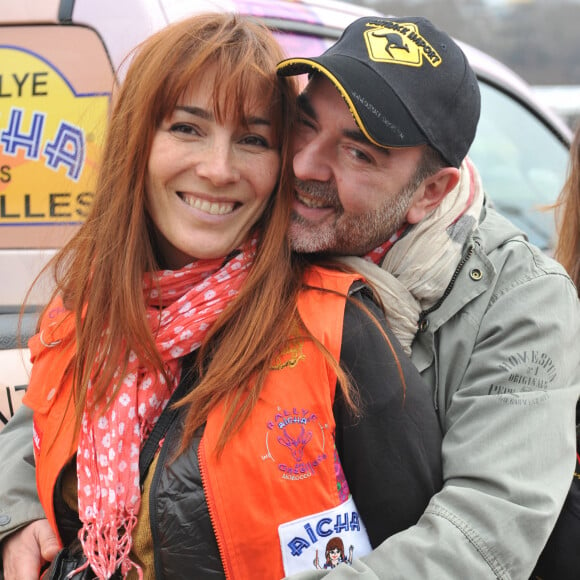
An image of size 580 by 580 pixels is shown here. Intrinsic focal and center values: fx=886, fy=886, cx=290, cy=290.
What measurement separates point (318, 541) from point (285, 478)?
0.16 metres

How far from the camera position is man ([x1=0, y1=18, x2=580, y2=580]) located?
6.15ft

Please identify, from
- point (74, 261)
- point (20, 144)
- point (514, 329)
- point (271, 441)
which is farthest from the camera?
point (20, 144)

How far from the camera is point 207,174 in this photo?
2.11 m

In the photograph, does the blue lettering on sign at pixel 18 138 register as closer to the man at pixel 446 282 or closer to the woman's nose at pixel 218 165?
the woman's nose at pixel 218 165

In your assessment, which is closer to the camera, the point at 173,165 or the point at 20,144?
the point at 173,165

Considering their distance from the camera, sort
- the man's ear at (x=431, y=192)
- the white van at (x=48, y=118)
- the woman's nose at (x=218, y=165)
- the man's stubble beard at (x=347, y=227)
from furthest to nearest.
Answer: the white van at (x=48, y=118) → the man's ear at (x=431, y=192) → the man's stubble beard at (x=347, y=227) → the woman's nose at (x=218, y=165)

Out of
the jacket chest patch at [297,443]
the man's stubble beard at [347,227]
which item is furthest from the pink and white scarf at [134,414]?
the jacket chest patch at [297,443]

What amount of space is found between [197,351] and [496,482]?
30.5 inches

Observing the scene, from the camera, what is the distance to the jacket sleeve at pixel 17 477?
7.50 ft

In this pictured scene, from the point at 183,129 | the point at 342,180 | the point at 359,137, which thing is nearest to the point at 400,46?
the point at 359,137

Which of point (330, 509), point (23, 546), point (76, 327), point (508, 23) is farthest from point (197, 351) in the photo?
point (508, 23)

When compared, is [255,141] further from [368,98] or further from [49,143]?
[49,143]

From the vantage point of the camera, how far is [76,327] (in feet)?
7.41

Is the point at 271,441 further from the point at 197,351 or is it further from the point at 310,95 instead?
the point at 310,95
